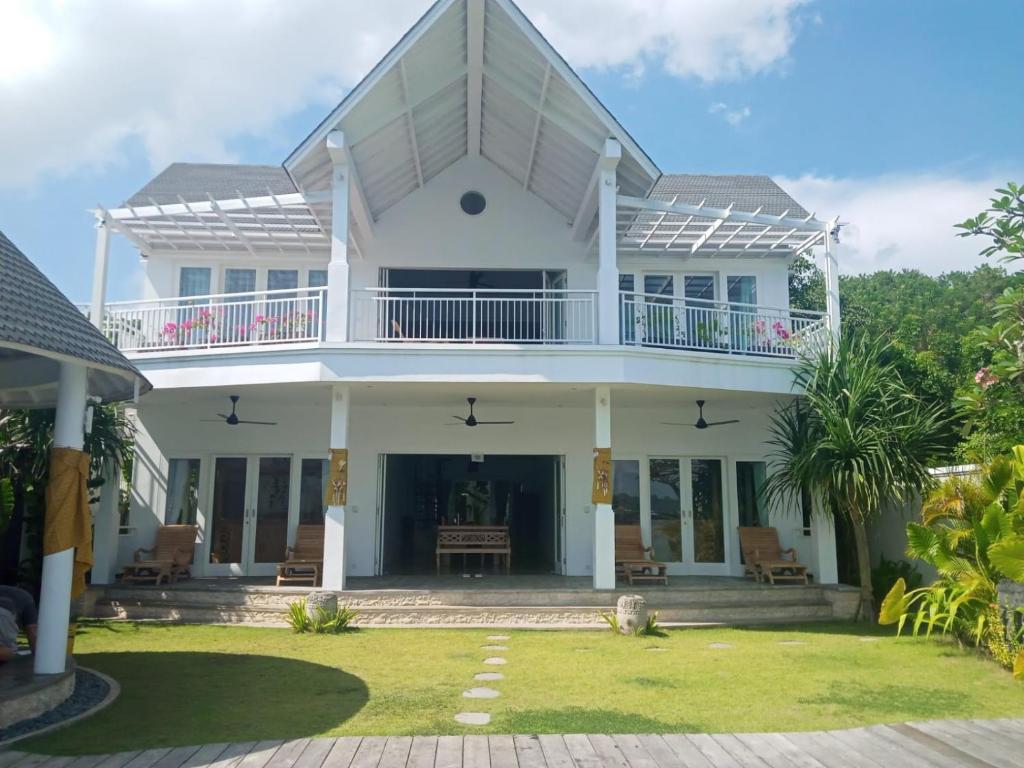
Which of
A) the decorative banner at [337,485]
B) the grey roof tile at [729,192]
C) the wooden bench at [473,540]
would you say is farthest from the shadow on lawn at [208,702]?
the grey roof tile at [729,192]

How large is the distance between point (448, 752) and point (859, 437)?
307 inches

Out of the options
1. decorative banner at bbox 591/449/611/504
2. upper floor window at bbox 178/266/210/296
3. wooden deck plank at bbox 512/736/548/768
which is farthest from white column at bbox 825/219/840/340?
upper floor window at bbox 178/266/210/296

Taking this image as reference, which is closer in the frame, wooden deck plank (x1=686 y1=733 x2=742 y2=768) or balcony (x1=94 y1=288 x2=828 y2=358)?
wooden deck plank (x1=686 y1=733 x2=742 y2=768)

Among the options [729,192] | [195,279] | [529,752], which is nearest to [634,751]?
[529,752]

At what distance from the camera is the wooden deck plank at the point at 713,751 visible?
15.4ft

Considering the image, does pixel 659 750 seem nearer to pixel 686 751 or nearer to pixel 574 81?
pixel 686 751

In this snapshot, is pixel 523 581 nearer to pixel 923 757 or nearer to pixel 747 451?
pixel 747 451

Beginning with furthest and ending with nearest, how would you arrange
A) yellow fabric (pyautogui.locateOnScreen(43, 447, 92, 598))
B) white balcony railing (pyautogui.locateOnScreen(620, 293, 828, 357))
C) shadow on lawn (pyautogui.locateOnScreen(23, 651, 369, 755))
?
white balcony railing (pyautogui.locateOnScreen(620, 293, 828, 357)), yellow fabric (pyautogui.locateOnScreen(43, 447, 92, 598)), shadow on lawn (pyautogui.locateOnScreen(23, 651, 369, 755))

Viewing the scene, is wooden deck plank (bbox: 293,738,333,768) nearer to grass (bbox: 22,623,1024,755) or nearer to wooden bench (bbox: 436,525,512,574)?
grass (bbox: 22,623,1024,755)

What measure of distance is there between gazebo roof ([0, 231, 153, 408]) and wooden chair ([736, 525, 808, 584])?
31.4 ft

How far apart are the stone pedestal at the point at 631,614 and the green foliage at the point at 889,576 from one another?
4109 millimetres

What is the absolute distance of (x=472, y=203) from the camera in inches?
566

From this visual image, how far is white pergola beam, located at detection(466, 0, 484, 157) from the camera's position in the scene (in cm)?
Result: 1091

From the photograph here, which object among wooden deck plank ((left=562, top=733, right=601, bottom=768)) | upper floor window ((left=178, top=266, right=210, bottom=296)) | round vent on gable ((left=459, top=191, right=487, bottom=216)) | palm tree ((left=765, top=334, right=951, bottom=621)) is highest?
round vent on gable ((left=459, top=191, right=487, bottom=216))
